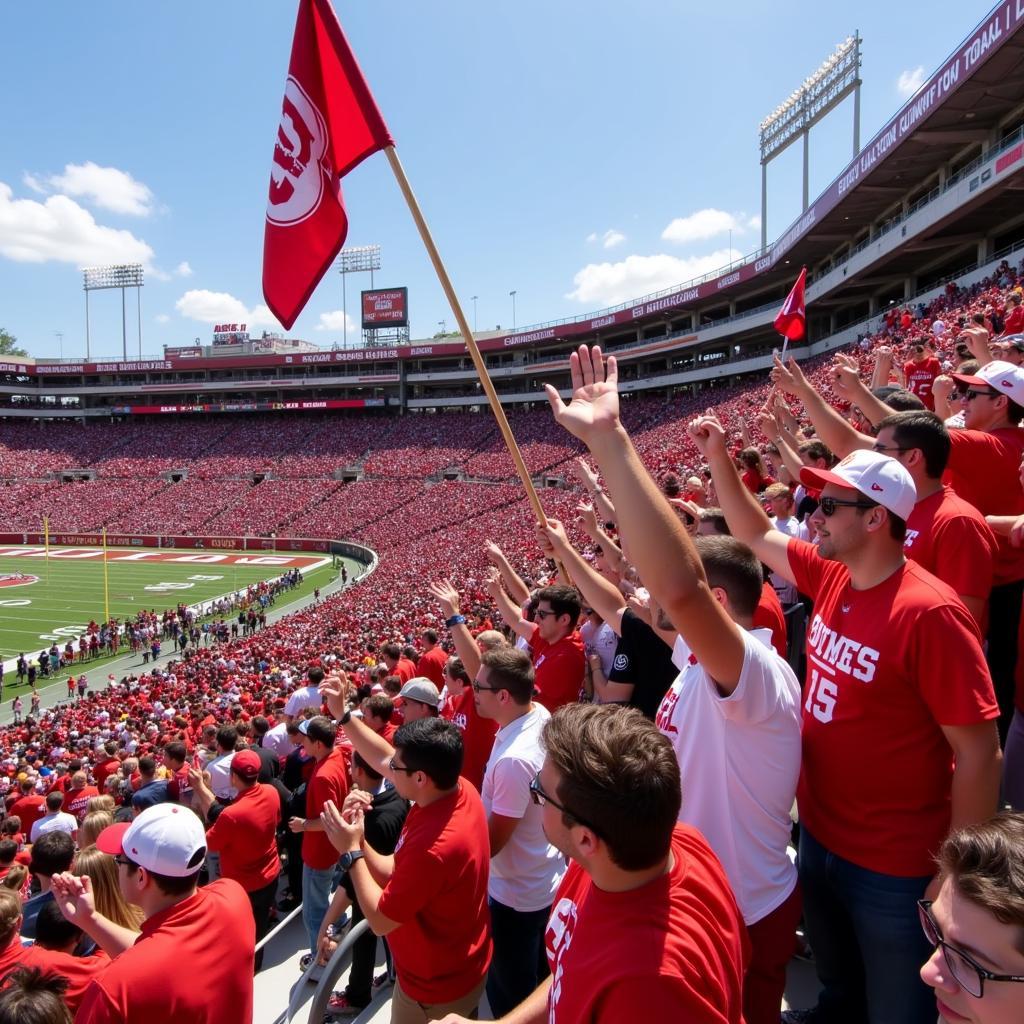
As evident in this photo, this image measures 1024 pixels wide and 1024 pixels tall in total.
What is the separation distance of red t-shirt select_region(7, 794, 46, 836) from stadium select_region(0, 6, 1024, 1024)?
2.64 m

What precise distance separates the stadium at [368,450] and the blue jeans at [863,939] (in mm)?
785

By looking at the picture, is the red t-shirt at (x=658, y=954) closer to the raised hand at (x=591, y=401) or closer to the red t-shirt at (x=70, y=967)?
the raised hand at (x=591, y=401)

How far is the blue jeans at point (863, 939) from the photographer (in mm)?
2086

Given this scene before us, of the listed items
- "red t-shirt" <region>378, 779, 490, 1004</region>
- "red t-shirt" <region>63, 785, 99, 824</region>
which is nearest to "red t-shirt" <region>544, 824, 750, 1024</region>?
"red t-shirt" <region>378, 779, 490, 1004</region>

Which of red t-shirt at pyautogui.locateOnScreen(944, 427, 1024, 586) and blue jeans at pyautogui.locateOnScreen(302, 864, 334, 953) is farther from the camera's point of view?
blue jeans at pyautogui.locateOnScreen(302, 864, 334, 953)

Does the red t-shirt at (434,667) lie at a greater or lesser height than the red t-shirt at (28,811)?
greater

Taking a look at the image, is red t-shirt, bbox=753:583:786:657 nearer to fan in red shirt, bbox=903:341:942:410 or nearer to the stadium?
the stadium

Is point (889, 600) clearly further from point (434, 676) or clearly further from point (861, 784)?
point (434, 676)

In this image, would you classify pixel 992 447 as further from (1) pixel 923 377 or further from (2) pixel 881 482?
(1) pixel 923 377

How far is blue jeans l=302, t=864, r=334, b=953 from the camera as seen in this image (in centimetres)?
446

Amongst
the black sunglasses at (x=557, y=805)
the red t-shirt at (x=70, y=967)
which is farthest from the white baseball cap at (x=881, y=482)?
the red t-shirt at (x=70, y=967)

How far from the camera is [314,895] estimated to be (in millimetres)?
4504

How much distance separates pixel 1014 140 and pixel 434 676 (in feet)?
75.6

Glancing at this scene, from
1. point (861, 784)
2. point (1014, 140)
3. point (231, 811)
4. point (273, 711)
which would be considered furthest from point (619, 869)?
point (1014, 140)
